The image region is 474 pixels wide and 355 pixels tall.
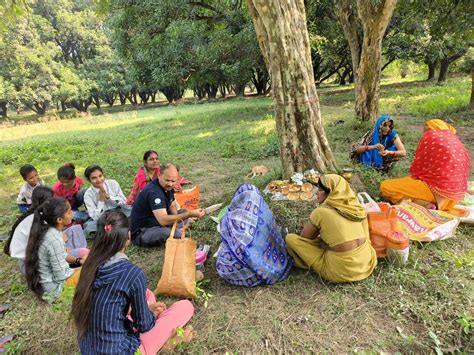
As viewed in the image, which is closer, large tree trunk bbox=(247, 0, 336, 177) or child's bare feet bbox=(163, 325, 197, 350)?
child's bare feet bbox=(163, 325, 197, 350)

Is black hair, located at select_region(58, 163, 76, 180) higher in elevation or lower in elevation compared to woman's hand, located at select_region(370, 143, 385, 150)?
higher

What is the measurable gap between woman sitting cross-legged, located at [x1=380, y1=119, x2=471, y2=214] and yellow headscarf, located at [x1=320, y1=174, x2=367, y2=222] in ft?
5.35

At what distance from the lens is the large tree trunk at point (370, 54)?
692 centimetres

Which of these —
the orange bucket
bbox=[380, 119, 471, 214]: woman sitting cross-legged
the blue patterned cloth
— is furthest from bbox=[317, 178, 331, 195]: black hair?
bbox=[380, 119, 471, 214]: woman sitting cross-legged

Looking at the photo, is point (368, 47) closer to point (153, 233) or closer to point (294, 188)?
point (294, 188)

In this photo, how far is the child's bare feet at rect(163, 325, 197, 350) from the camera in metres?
2.39

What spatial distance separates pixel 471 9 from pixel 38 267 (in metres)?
9.64

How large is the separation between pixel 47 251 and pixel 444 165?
4.40 meters

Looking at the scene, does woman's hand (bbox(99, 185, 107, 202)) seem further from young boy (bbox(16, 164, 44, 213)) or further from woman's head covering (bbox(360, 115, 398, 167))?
woman's head covering (bbox(360, 115, 398, 167))

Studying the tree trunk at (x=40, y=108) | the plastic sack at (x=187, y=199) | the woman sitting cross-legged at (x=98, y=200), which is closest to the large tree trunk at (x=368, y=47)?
the plastic sack at (x=187, y=199)

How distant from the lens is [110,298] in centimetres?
197

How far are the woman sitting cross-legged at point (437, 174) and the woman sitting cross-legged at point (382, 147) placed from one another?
638mm

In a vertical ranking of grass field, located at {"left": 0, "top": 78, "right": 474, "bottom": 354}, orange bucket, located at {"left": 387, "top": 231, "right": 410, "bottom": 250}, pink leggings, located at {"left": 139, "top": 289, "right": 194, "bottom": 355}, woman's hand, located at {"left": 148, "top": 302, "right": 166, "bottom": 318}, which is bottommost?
grass field, located at {"left": 0, "top": 78, "right": 474, "bottom": 354}

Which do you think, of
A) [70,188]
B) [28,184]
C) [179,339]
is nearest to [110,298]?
[179,339]
